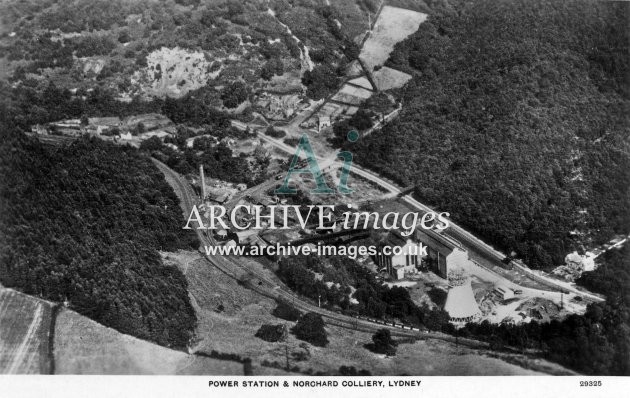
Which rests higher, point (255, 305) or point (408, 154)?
point (408, 154)

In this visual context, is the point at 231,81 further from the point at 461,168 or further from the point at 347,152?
the point at 461,168

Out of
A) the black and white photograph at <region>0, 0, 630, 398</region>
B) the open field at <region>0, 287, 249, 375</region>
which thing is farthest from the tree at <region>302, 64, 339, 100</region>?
the open field at <region>0, 287, 249, 375</region>

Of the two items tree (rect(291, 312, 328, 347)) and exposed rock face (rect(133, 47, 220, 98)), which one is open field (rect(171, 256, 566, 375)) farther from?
exposed rock face (rect(133, 47, 220, 98))

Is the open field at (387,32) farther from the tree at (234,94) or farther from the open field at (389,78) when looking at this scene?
the tree at (234,94)
